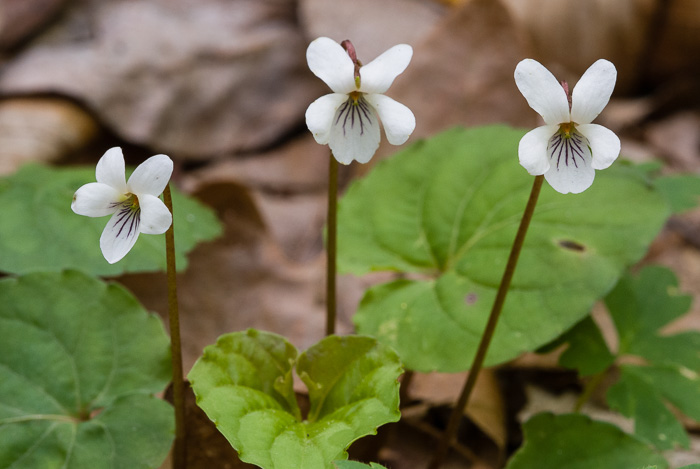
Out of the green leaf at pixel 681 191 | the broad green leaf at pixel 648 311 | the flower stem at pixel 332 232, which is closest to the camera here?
the flower stem at pixel 332 232

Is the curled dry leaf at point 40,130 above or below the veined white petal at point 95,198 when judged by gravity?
above

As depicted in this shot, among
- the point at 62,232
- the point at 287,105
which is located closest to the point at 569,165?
the point at 62,232

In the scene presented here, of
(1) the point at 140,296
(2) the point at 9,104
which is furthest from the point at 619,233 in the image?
(2) the point at 9,104

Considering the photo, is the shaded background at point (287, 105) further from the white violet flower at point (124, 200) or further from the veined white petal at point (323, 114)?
the veined white petal at point (323, 114)

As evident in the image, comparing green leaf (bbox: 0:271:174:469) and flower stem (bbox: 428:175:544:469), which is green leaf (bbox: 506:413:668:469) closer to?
flower stem (bbox: 428:175:544:469)

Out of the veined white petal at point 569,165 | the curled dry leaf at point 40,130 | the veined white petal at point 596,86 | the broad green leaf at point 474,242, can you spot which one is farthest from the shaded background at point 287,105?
the veined white petal at point 596,86

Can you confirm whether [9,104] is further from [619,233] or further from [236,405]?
[619,233]

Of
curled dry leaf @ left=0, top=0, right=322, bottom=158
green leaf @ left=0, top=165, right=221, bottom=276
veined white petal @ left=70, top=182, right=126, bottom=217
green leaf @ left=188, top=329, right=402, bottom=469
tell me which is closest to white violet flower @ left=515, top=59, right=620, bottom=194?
green leaf @ left=188, top=329, right=402, bottom=469
